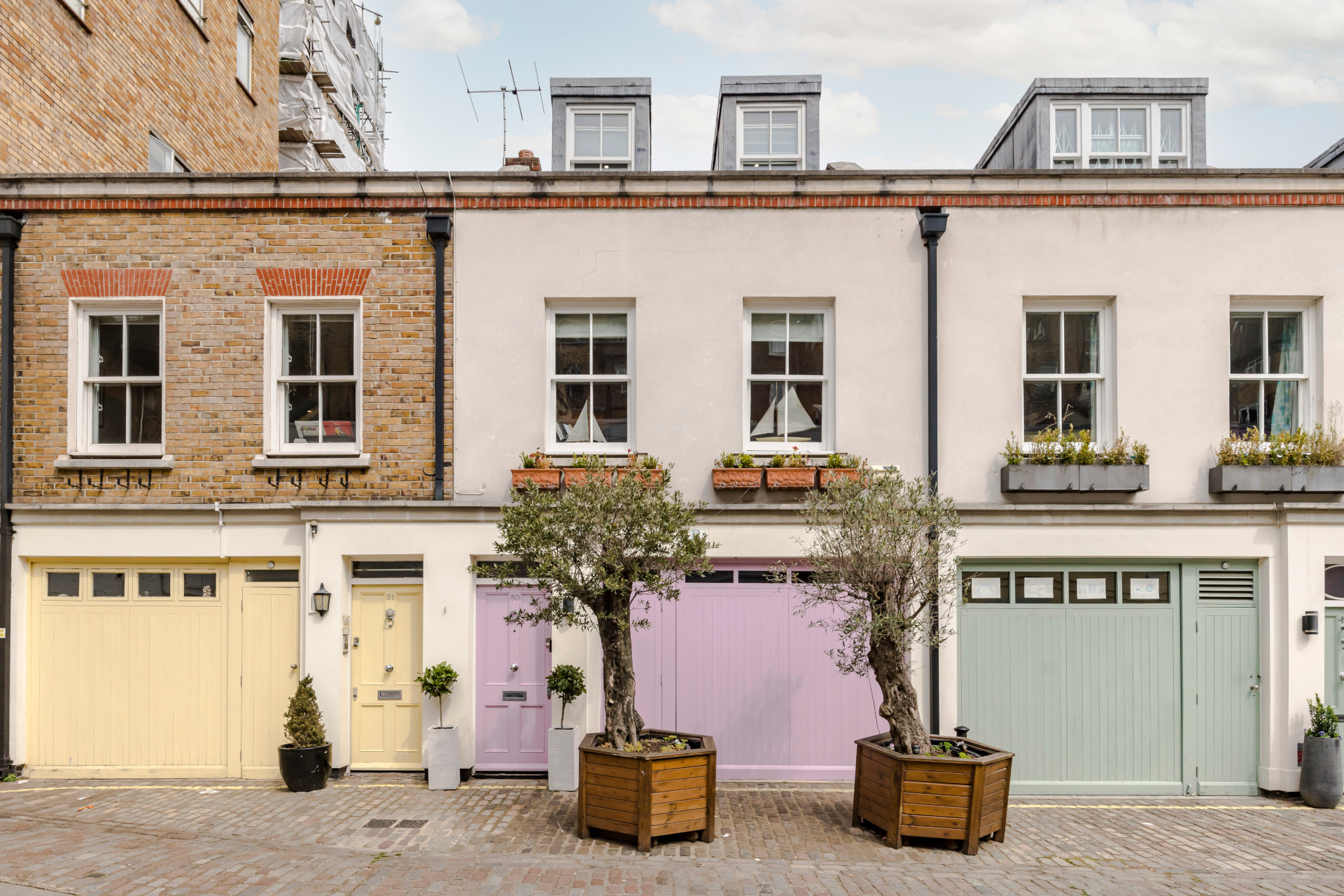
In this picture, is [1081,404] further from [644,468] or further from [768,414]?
[644,468]

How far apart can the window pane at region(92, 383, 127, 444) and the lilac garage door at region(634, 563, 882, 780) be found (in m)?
6.19

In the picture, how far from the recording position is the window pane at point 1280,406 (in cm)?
872

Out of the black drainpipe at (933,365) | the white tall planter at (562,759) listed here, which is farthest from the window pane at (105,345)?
the black drainpipe at (933,365)

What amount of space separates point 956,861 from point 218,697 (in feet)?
24.9

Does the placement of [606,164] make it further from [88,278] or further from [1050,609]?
[1050,609]

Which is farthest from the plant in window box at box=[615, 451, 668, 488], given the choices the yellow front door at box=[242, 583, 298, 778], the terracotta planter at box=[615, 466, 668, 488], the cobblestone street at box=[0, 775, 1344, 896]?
the yellow front door at box=[242, 583, 298, 778]

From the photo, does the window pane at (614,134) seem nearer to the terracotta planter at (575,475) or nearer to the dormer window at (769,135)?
the dormer window at (769,135)

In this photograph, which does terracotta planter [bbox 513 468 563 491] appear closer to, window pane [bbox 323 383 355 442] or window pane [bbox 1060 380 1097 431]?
window pane [bbox 323 383 355 442]

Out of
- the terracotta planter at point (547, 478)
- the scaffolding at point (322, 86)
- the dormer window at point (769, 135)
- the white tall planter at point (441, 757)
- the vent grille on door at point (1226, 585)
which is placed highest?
the scaffolding at point (322, 86)

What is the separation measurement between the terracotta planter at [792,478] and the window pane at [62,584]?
25.1 feet

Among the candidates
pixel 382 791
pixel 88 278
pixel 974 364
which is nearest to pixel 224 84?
pixel 88 278

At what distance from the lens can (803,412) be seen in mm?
8914

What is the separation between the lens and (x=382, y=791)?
8.15m

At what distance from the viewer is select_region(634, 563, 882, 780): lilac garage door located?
336 inches
